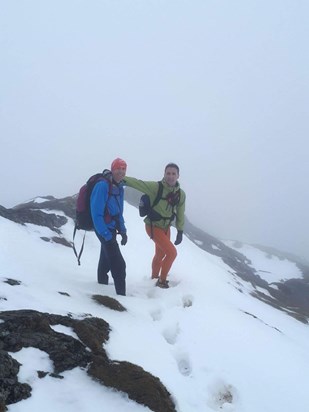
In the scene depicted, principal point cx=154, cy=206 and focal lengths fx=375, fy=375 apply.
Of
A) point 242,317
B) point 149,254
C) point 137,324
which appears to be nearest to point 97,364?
point 137,324

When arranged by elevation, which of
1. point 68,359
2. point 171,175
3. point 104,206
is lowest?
point 68,359

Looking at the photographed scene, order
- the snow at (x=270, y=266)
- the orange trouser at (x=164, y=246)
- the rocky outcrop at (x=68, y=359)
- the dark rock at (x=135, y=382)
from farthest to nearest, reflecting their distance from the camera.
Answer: the snow at (x=270, y=266)
the orange trouser at (x=164, y=246)
the dark rock at (x=135, y=382)
the rocky outcrop at (x=68, y=359)

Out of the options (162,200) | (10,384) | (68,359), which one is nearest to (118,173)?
(162,200)

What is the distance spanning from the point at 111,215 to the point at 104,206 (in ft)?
1.44

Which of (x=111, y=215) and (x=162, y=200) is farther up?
(x=162, y=200)

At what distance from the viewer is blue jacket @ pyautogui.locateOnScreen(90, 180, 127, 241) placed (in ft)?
30.4

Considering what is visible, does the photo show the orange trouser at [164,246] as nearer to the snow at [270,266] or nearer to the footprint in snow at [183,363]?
the footprint in snow at [183,363]

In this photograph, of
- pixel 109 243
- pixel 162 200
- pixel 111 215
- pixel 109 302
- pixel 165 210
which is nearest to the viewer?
pixel 109 302

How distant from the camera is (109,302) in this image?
8750 millimetres

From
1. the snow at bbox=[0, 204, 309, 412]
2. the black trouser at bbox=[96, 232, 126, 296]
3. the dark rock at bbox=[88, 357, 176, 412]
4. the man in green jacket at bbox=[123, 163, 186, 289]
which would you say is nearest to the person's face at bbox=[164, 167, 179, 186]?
the man in green jacket at bbox=[123, 163, 186, 289]

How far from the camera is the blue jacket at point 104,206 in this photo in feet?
30.4

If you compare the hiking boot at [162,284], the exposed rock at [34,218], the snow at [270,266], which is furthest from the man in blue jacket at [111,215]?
the snow at [270,266]

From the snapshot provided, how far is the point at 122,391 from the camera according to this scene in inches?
198

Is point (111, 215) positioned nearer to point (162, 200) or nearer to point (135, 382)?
point (162, 200)
